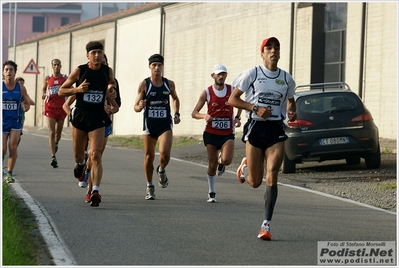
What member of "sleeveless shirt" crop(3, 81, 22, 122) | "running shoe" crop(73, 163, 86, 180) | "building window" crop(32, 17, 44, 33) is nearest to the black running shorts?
"running shoe" crop(73, 163, 86, 180)

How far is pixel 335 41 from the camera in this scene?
28.2 meters

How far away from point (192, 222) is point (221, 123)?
2.86 metres

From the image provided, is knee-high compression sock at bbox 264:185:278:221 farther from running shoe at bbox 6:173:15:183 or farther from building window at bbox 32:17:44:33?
building window at bbox 32:17:44:33

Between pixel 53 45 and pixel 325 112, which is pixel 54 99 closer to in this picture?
pixel 325 112

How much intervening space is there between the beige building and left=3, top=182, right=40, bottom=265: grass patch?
15.1 meters

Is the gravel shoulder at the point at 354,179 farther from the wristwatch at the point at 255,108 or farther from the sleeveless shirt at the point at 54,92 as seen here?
the sleeveless shirt at the point at 54,92

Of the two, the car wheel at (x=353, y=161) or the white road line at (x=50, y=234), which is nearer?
the white road line at (x=50, y=234)

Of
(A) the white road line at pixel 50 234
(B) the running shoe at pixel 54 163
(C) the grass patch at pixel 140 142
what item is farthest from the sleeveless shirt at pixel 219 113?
(C) the grass patch at pixel 140 142

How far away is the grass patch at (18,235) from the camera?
24.8 feet

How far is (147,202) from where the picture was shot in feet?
40.3

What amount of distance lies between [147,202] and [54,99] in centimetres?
692

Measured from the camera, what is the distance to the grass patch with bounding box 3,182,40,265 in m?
7.57

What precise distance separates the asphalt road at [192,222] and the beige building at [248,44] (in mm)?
10840

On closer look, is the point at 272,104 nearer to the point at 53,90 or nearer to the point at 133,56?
the point at 53,90
